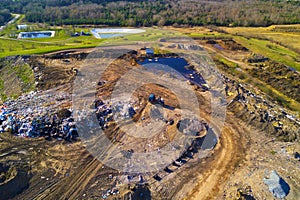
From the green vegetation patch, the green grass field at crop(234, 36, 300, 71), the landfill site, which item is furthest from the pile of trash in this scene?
the green grass field at crop(234, 36, 300, 71)

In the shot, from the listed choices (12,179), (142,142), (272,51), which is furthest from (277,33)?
(12,179)

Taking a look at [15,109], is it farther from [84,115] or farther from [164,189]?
[164,189]

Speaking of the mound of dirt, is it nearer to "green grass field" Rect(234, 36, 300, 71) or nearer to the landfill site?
the landfill site

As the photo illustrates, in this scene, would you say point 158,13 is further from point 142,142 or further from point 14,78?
point 142,142

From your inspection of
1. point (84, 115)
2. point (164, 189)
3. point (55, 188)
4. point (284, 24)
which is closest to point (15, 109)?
point (84, 115)

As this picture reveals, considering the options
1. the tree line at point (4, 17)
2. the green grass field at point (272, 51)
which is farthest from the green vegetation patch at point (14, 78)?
the green grass field at point (272, 51)

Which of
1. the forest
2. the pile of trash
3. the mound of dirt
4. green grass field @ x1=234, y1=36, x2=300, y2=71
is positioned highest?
the forest

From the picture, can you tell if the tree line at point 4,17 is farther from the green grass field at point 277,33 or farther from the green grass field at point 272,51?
the green grass field at point 272,51
